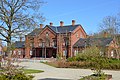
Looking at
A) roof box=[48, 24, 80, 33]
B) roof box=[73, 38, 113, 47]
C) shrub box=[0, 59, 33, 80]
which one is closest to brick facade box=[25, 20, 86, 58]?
roof box=[48, 24, 80, 33]

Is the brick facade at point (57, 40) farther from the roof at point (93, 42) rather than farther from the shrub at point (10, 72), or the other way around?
the shrub at point (10, 72)

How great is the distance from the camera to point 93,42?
2406 inches

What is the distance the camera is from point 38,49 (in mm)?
75625

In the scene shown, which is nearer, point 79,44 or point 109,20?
point 109,20

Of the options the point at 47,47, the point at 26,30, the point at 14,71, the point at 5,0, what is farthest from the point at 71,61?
the point at 47,47

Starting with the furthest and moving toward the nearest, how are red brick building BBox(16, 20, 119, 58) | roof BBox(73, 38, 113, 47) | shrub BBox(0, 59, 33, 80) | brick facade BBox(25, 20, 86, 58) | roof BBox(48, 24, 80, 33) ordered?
roof BBox(48, 24, 80, 33)
brick facade BBox(25, 20, 86, 58)
red brick building BBox(16, 20, 119, 58)
roof BBox(73, 38, 113, 47)
shrub BBox(0, 59, 33, 80)

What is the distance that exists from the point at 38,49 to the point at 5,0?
1880 inches

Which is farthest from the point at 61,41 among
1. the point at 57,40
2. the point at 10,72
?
the point at 10,72

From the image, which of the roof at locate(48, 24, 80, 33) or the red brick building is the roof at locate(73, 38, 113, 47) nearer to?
the red brick building

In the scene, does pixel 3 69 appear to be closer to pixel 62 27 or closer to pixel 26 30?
pixel 26 30

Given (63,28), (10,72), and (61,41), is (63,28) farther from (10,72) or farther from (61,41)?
(10,72)

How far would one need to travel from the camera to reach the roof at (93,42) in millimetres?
60919

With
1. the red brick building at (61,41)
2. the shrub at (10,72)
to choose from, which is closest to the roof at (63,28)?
the red brick building at (61,41)

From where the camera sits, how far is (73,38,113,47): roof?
200 feet
